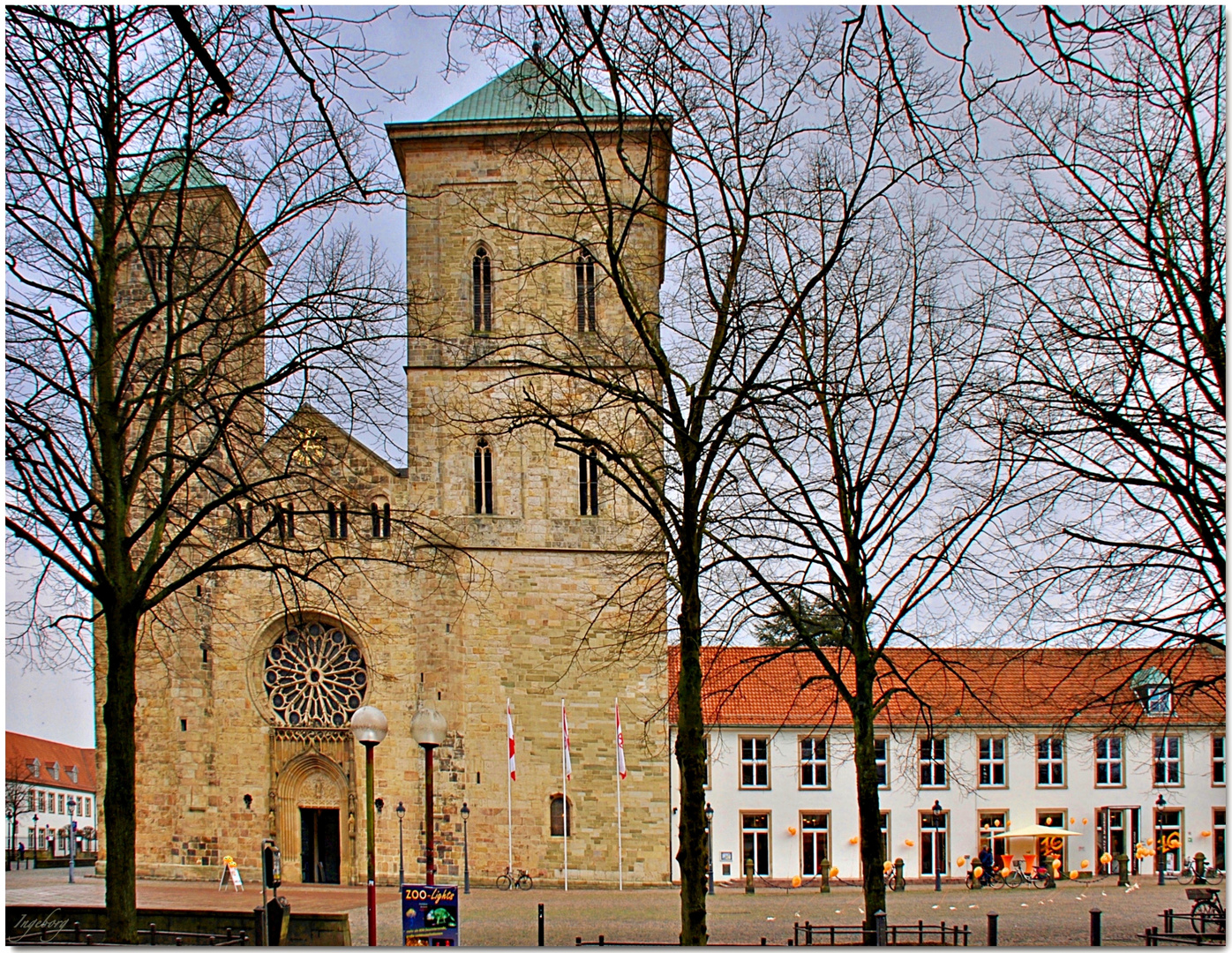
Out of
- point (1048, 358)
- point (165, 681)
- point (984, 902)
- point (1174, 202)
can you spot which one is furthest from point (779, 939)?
point (165, 681)

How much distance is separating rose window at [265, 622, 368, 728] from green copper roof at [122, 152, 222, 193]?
778 inches

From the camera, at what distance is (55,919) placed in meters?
15.1

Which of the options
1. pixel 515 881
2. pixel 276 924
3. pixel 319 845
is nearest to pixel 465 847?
pixel 515 881

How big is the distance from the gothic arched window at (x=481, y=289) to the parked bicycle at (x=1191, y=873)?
68.2 ft

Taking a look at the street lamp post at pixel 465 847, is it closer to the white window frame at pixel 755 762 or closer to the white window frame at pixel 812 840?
the white window frame at pixel 755 762

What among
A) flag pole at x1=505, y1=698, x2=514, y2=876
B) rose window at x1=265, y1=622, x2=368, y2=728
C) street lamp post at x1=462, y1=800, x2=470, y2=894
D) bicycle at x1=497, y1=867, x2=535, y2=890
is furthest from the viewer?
rose window at x1=265, y1=622, x2=368, y2=728

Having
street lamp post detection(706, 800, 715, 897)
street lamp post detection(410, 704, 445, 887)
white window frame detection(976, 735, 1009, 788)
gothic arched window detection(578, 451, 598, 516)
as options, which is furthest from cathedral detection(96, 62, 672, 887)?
street lamp post detection(410, 704, 445, 887)

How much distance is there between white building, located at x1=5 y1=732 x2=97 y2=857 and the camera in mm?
26453

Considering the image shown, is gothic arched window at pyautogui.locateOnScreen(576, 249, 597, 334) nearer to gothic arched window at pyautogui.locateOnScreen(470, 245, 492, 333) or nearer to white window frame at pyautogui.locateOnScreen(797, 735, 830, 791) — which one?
gothic arched window at pyautogui.locateOnScreen(470, 245, 492, 333)

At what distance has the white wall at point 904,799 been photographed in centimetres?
3219

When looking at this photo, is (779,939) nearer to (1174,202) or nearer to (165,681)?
(1174,202)

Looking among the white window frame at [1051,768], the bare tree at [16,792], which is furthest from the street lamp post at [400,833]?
the white window frame at [1051,768]

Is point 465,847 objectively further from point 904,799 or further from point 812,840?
point 904,799

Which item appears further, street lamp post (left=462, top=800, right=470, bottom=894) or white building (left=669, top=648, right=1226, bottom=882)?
white building (left=669, top=648, right=1226, bottom=882)
